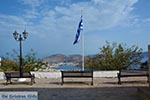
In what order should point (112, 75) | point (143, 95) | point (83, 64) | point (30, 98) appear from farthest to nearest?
point (83, 64), point (112, 75), point (143, 95), point (30, 98)

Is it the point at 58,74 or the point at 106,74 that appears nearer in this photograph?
the point at 106,74

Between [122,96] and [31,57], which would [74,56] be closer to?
[31,57]

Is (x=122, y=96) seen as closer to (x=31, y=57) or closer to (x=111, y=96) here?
(x=111, y=96)

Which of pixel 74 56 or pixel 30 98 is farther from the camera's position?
pixel 74 56

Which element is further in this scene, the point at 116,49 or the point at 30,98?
the point at 116,49

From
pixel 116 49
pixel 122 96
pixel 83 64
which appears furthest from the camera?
pixel 116 49

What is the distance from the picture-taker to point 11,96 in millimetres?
6961

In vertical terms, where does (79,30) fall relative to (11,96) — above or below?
above

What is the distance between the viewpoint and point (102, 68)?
25453mm

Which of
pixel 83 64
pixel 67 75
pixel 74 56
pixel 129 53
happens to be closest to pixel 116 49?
pixel 129 53

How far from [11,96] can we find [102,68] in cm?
1883

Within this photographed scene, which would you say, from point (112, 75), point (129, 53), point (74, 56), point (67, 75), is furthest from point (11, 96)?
point (74, 56)

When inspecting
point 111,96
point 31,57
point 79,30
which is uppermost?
point 79,30

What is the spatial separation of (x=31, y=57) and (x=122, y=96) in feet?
46.2
